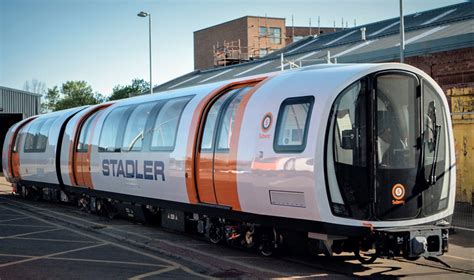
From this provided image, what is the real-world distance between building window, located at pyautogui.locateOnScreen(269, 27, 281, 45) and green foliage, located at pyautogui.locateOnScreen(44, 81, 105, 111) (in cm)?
2586

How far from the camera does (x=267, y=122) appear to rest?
343 inches

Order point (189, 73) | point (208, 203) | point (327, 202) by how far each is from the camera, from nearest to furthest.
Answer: point (327, 202), point (208, 203), point (189, 73)

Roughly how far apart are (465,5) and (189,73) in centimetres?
2213

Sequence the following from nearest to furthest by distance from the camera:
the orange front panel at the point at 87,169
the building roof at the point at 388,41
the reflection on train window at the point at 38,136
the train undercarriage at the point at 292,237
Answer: the train undercarriage at the point at 292,237 → the orange front panel at the point at 87,169 → the building roof at the point at 388,41 → the reflection on train window at the point at 38,136

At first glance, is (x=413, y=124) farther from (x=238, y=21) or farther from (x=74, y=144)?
(x=238, y=21)

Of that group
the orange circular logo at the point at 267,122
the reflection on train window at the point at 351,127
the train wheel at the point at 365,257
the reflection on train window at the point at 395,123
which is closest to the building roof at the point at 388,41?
the orange circular logo at the point at 267,122

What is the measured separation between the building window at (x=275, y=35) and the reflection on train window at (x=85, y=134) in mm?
55496

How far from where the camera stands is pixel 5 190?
91.2 feet

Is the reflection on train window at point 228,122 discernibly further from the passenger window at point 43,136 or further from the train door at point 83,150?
the passenger window at point 43,136

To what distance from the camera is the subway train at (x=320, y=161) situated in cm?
773

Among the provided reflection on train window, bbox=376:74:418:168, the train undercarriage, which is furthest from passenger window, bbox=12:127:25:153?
reflection on train window, bbox=376:74:418:168

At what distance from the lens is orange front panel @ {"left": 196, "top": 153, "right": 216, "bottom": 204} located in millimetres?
9945

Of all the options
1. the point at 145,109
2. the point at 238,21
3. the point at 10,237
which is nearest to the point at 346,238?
the point at 145,109

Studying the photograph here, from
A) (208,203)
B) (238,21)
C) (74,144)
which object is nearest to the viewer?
(208,203)
